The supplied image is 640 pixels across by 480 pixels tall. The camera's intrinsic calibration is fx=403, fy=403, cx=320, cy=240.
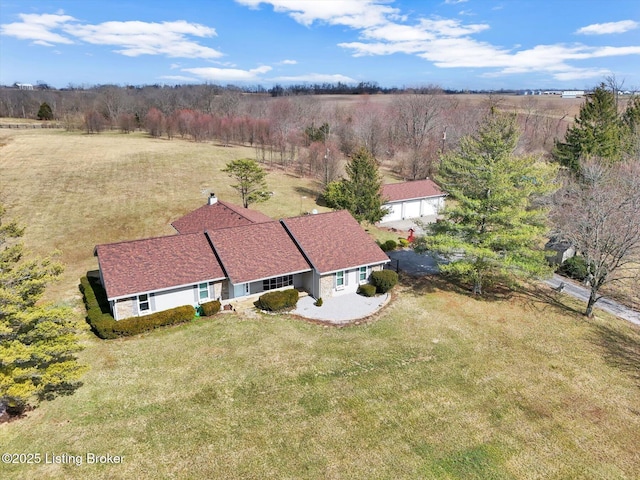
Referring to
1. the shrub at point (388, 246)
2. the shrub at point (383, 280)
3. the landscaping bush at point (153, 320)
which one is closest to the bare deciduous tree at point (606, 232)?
the shrub at point (383, 280)

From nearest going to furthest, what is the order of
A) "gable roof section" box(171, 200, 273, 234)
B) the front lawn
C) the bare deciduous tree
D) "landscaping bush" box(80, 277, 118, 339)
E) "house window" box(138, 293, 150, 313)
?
the front lawn, "landscaping bush" box(80, 277, 118, 339), "house window" box(138, 293, 150, 313), the bare deciduous tree, "gable roof section" box(171, 200, 273, 234)

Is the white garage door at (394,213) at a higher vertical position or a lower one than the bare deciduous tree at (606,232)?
lower

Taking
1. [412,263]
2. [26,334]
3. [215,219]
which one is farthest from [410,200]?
[26,334]

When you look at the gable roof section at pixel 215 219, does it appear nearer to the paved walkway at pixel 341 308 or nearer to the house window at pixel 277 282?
the house window at pixel 277 282

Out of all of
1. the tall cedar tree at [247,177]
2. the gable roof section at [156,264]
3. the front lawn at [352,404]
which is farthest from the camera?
the tall cedar tree at [247,177]

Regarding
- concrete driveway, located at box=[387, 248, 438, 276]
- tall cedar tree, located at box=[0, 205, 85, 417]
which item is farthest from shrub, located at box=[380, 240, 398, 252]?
tall cedar tree, located at box=[0, 205, 85, 417]

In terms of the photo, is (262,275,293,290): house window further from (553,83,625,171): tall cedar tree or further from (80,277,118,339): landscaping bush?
(553,83,625,171): tall cedar tree
